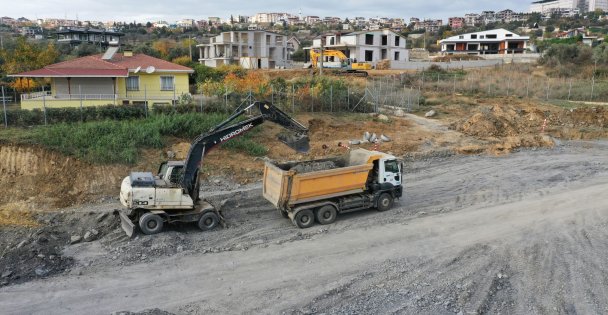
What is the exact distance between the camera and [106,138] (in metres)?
22.1

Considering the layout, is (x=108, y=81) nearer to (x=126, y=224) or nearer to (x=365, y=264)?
(x=126, y=224)

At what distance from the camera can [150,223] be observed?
1458 centimetres

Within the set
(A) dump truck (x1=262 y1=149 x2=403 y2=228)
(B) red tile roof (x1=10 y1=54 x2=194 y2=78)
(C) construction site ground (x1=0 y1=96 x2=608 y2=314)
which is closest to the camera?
(C) construction site ground (x1=0 y1=96 x2=608 y2=314)

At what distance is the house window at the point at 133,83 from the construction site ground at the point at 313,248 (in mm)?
13241

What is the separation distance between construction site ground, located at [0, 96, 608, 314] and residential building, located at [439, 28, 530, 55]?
82.1 meters

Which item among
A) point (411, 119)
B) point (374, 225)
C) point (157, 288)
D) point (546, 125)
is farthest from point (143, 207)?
point (546, 125)


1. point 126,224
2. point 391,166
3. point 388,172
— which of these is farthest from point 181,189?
point 391,166

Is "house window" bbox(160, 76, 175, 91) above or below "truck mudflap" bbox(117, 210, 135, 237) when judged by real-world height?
above

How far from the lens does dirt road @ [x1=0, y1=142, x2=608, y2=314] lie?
10.9 meters

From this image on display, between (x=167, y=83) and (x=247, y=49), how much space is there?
44831mm

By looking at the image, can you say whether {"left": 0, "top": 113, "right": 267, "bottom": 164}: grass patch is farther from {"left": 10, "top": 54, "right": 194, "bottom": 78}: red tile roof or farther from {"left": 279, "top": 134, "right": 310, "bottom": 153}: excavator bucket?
{"left": 279, "top": 134, "right": 310, "bottom": 153}: excavator bucket

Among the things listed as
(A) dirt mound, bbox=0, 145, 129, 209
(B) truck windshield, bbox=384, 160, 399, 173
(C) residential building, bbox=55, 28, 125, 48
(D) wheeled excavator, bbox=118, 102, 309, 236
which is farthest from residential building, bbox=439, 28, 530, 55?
(D) wheeled excavator, bbox=118, 102, 309, 236

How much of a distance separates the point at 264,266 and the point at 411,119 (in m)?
23.9

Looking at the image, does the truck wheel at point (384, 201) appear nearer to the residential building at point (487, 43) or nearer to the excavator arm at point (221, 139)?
the excavator arm at point (221, 139)
